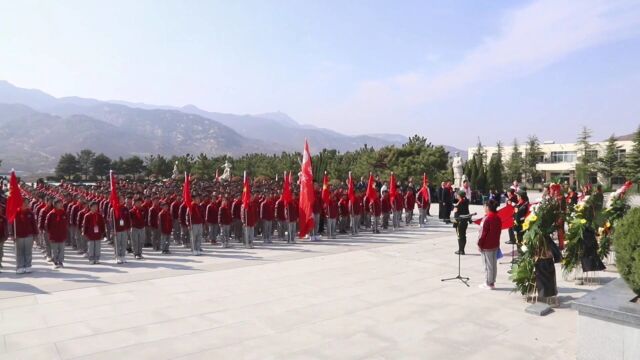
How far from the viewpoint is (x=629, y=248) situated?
5.21 meters

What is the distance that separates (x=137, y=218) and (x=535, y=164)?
66.7 meters

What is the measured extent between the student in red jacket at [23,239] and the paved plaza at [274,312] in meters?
0.40

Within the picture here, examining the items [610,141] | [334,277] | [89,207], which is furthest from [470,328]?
[610,141]

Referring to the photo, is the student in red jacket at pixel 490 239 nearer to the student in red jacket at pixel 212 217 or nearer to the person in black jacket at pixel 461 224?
the person in black jacket at pixel 461 224

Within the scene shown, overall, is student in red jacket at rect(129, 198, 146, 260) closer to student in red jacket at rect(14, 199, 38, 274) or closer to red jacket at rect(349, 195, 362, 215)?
student in red jacket at rect(14, 199, 38, 274)

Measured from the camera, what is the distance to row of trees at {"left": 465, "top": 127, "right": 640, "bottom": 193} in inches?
1417

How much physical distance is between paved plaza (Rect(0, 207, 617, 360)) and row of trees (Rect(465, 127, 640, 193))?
2384 cm

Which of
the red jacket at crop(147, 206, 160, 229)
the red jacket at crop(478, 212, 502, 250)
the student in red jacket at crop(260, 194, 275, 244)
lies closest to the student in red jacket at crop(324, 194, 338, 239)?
the student in red jacket at crop(260, 194, 275, 244)

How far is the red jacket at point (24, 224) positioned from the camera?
10.9 m

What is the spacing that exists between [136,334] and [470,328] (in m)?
4.84

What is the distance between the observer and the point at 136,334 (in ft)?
21.9

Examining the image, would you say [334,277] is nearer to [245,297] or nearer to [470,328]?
[245,297]

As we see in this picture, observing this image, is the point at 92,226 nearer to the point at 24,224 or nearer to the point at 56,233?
the point at 56,233

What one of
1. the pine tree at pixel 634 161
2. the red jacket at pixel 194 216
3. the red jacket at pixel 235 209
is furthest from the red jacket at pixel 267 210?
the pine tree at pixel 634 161
